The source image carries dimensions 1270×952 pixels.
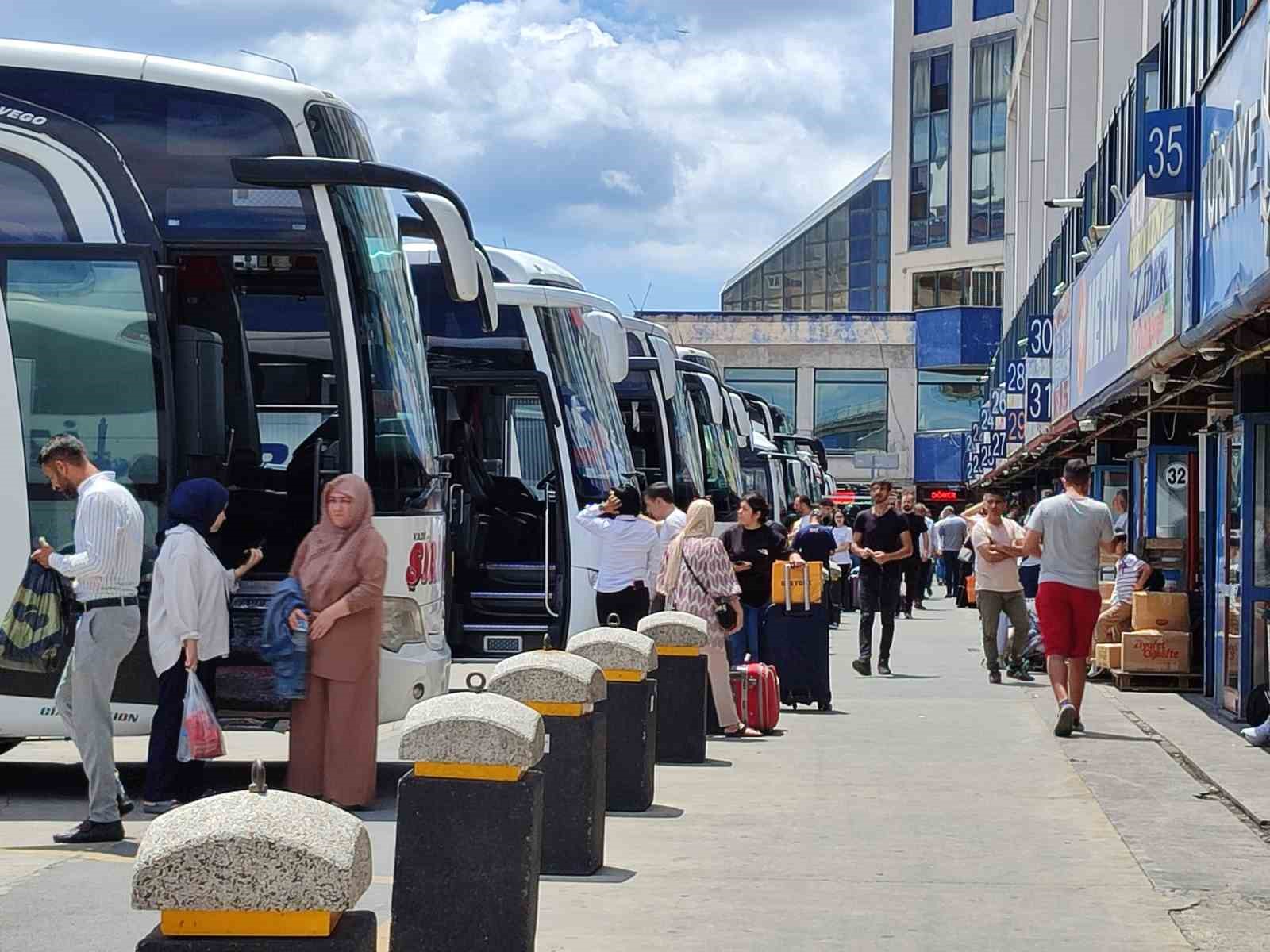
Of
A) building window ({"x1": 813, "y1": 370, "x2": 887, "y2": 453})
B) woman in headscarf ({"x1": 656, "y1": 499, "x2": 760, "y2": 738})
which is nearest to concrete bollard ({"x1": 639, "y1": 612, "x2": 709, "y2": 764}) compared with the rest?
woman in headscarf ({"x1": 656, "y1": 499, "x2": 760, "y2": 738})

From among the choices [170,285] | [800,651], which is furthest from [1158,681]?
[170,285]

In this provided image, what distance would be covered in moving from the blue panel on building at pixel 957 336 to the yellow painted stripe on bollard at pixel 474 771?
64970mm

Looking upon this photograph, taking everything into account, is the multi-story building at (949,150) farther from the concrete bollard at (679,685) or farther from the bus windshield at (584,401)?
the concrete bollard at (679,685)

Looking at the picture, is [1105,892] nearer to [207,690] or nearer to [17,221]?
[207,690]

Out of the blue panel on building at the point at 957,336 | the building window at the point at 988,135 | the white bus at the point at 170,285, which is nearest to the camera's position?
the white bus at the point at 170,285

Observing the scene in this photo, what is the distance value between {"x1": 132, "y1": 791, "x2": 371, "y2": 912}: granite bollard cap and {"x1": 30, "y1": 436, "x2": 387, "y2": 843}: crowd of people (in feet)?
15.4

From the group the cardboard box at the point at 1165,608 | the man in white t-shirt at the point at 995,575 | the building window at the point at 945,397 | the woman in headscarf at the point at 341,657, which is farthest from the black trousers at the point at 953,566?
the building window at the point at 945,397

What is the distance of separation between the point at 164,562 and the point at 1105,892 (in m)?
4.53

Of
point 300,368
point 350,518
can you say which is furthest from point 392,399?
point 300,368

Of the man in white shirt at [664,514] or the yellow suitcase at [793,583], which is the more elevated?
the man in white shirt at [664,514]

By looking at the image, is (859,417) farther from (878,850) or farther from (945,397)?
(878,850)

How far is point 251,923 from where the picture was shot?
15.4 feet

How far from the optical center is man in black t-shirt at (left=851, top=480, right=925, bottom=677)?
20.3 m

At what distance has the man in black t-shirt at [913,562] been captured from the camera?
82.0 feet
